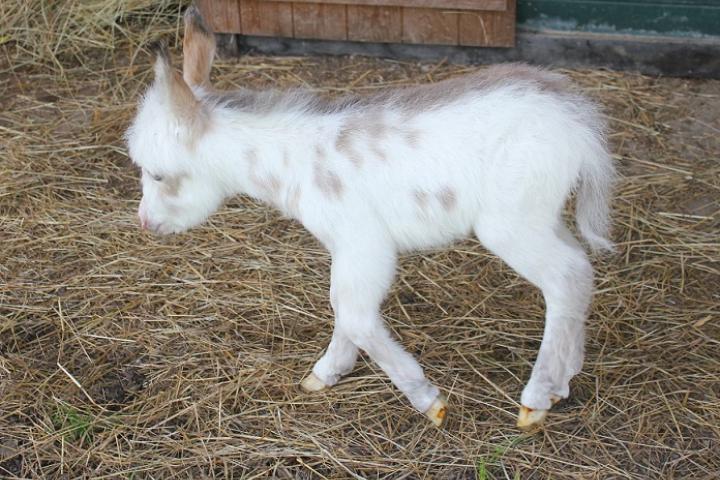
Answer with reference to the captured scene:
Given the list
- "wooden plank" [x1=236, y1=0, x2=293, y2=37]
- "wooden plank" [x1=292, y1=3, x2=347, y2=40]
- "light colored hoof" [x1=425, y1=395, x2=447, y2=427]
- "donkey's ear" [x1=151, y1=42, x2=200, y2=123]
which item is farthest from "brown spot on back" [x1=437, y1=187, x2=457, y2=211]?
"wooden plank" [x1=236, y1=0, x2=293, y2=37]

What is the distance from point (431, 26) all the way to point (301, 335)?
93.0 inches

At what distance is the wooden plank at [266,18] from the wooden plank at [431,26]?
27.6 inches

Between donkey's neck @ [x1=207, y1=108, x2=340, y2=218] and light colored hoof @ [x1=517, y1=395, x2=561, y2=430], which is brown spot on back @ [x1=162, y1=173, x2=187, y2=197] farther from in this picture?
light colored hoof @ [x1=517, y1=395, x2=561, y2=430]

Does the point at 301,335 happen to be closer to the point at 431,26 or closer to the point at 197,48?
the point at 197,48

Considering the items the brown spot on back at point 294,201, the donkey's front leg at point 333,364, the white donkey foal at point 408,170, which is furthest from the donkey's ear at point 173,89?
the donkey's front leg at point 333,364

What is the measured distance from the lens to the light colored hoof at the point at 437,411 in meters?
3.44

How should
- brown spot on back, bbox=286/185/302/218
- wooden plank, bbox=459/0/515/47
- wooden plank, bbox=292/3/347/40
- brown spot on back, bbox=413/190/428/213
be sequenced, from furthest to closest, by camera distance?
1. wooden plank, bbox=292/3/347/40
2. wooden plank, bbox=459/0/515/47
3. brown spot on back, bbox=286/185/302/218
4. brown spot on back, bbox=413/190/428/213

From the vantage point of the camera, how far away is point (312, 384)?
3.70m

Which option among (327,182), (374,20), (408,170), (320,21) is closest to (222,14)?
(320,21)

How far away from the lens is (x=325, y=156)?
10.5ft

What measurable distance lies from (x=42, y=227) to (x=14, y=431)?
1394 mm

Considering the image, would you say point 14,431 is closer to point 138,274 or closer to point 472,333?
point 138,274

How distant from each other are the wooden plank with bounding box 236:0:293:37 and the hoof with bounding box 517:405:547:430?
10.5 feet

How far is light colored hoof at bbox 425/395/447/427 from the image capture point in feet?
11.3
